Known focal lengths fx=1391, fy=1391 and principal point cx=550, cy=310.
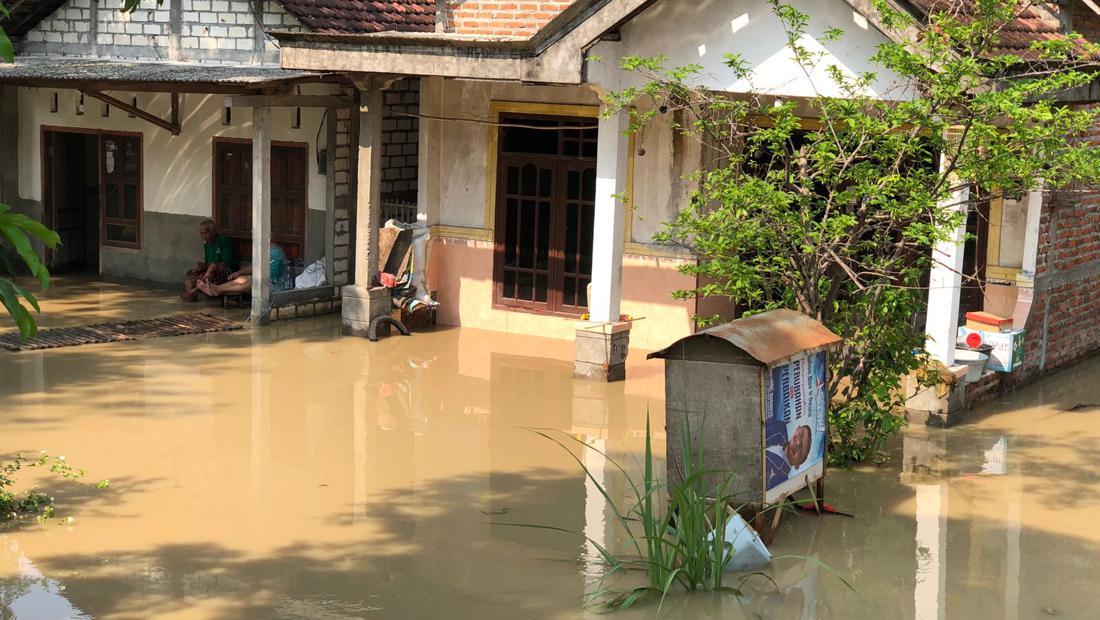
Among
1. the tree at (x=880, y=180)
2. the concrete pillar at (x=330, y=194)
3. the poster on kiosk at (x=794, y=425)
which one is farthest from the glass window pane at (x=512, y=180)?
the poster on kiosk at (x=794, y=425)

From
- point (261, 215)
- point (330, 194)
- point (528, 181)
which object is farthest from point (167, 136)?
point (528, 181)

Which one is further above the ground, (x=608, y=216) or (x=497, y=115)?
(x=497, y=115)

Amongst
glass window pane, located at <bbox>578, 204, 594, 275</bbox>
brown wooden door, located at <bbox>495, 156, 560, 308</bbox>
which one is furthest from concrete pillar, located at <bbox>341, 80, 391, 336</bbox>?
glass window pane, located at <bbox>578, 204, 594, 275</bbox>

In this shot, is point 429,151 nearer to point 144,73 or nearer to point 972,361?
point 144,73

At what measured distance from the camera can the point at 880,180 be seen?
9703mm

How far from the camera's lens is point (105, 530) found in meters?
8.59

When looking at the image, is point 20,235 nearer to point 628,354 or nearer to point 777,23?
point 777,23

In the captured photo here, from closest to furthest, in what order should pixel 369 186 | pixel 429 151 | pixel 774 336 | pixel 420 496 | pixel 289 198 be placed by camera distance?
pixel 774 336
pixel 420 496
pixel 369 186
pixel 429 151
pixel 289 198

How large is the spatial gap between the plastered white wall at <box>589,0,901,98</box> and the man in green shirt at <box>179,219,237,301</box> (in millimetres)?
6048

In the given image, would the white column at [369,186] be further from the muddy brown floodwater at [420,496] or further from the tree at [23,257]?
the tree at [23,257]

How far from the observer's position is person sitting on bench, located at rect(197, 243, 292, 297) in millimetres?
16125

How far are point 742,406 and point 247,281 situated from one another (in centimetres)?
927

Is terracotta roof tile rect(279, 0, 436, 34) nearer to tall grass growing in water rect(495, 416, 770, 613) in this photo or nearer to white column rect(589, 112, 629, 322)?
white column rect(589, 112, 629, 322)

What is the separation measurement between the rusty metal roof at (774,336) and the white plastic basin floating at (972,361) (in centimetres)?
374
